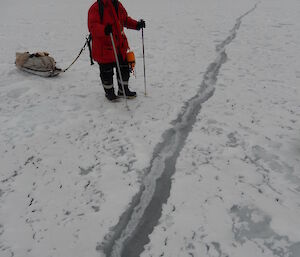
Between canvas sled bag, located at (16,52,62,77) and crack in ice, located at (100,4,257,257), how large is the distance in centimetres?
328

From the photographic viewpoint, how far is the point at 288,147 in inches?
177

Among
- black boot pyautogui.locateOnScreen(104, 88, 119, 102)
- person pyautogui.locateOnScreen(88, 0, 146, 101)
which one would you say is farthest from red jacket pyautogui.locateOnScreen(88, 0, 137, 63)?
black boot pyautogui.locateOnScreen(104, 88, 119, 102)

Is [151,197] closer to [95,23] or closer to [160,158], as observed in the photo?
[160,158]

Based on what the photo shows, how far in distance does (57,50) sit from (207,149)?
6674 millimetres

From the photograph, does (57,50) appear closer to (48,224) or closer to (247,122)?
(247,122)

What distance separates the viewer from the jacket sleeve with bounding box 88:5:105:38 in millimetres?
4988

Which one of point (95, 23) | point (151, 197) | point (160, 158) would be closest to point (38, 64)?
point (95, 23)

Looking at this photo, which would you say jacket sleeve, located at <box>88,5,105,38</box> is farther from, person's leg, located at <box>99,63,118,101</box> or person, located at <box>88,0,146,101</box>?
person's leg, located at <box>99,63,118,101</box>

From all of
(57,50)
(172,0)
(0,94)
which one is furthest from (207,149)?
(172,0)

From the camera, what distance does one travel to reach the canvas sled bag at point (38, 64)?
6957 millimetres

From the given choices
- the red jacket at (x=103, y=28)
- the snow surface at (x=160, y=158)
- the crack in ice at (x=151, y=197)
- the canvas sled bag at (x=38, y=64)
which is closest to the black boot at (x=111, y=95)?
the snow surface at (x=160, y=158)

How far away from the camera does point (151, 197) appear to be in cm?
362

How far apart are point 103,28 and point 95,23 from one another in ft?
0.74

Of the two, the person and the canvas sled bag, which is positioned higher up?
the person
